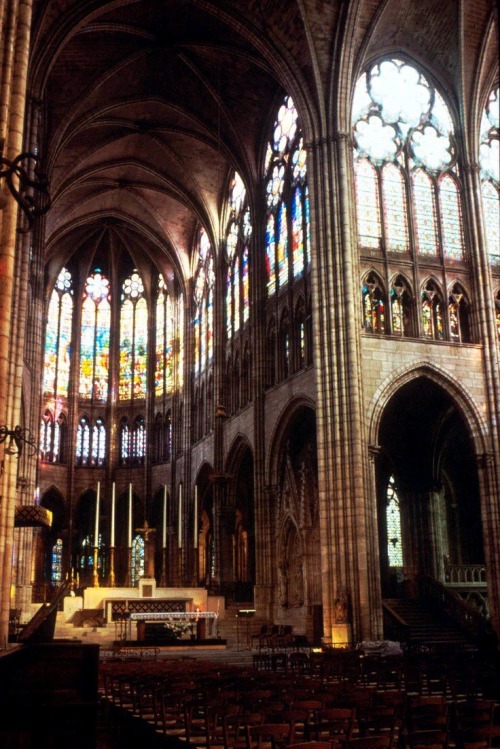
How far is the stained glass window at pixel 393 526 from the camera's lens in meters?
31.0

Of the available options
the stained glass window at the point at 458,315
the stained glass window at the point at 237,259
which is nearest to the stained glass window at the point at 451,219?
the stained glass window at the point at 458,315

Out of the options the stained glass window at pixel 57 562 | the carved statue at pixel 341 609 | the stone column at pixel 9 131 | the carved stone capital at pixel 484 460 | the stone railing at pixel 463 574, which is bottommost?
the carved statue at pixel 341 609

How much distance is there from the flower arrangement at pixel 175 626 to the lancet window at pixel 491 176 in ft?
51.5

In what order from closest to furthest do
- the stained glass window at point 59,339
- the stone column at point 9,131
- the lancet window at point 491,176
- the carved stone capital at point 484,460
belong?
the stone column at point 9,131 < the carved stone capital at point 484,460 < the lancet window at point 491,176 < the stained glass window at point 59,339

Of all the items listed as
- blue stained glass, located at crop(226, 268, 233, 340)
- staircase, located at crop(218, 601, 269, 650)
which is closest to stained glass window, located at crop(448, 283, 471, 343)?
blue stained glass, located at crop(226, 268, 233, 340)

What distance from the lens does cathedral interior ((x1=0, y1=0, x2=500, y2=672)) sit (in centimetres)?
2455

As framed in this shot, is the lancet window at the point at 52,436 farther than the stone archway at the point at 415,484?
Yes

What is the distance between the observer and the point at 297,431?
30.7 m

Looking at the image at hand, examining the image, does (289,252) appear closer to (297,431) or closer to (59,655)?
(297,431)

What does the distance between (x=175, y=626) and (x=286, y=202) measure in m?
15.9

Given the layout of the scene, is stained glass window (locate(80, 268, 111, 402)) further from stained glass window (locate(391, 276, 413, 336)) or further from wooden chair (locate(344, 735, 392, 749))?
wooden chair (locate(344, 735, 392, 749))

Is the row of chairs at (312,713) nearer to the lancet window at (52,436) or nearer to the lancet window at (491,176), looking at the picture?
Answer: the lancet window at (491,176)

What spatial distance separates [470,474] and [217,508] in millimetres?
10728

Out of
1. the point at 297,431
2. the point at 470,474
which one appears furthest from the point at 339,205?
the point at 470,474
